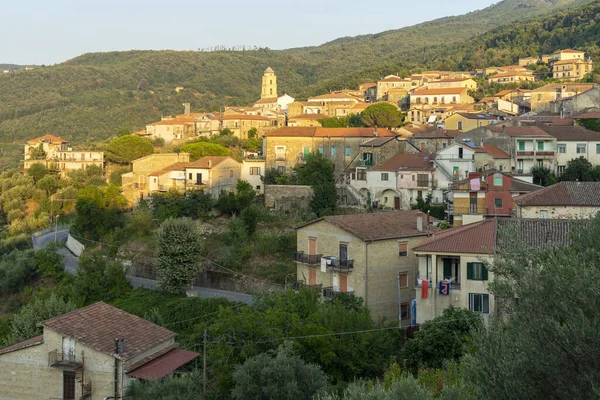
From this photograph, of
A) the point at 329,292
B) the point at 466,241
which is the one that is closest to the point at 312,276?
the point at 329,292

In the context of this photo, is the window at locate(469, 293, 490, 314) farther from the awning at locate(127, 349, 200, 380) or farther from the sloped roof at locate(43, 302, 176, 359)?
the sloped roof at locate(43, 302, 176, 359)

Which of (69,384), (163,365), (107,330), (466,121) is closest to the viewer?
(69,384)

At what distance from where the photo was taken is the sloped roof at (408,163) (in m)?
44.1

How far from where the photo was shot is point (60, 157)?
71.1 meters

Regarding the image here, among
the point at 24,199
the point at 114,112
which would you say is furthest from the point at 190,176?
the point at 114,112

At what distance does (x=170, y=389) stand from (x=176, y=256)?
2045 centimetres

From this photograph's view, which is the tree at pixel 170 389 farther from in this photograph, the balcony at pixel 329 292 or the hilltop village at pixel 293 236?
the balcony at pixel 329 292

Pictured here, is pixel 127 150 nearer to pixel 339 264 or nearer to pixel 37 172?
pixel 37 172

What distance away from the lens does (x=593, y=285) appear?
1004cm

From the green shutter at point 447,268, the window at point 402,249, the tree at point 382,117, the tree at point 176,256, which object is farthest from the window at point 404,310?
the tree at point 382,117

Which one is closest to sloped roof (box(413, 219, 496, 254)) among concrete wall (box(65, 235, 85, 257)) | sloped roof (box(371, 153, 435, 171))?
sloped roof (box(371, 153, 435, 171))

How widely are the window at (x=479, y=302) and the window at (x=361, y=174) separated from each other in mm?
22399

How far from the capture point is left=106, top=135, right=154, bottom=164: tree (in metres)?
67.6

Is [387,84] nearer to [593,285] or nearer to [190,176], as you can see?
[190,176]
